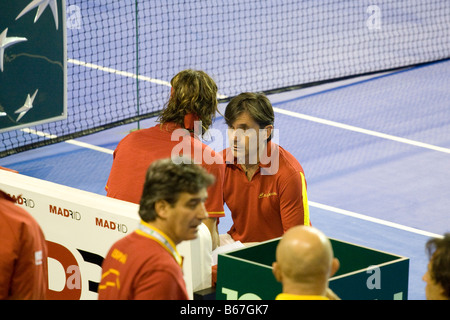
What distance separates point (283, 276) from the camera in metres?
3.49

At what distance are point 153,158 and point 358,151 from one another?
5.70 meters

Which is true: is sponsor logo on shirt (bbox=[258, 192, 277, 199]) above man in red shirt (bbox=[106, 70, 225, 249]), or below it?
below

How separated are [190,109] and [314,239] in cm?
220

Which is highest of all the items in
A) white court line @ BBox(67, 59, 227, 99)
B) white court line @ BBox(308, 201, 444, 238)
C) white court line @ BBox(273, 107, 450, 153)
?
white court line @ BBox(67, 59, 227, 99)

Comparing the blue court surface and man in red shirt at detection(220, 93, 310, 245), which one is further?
the blue court surface

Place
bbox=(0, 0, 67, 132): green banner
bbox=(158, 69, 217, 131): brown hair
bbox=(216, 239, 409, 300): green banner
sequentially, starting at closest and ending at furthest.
Answer: bbox=(216, 239, 409, 300): green banner
bbox=(158, 69, 217, 131): brown hair
bbox=(0, 0, 67, 132): green banner

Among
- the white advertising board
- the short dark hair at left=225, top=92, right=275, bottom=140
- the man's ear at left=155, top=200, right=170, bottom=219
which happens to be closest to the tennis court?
the short dark hair at left=225, top=92, right=275, bottom=140

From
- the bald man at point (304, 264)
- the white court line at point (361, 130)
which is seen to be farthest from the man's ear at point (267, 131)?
the white court line at point (361, 130)

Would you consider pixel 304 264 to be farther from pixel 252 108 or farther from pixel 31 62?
pixel 31 62

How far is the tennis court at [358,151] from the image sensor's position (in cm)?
840

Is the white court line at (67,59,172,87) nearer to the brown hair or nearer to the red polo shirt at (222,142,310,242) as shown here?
the red polo shirt at (222,142,310,242)

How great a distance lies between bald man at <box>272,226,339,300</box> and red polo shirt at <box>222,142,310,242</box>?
2.29m

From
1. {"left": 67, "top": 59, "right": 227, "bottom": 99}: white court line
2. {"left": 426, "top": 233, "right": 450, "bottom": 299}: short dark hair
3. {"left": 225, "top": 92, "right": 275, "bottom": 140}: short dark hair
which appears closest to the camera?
{"left": 426, "top": 233, "right": 450, "bottom": 299}: short dark hair

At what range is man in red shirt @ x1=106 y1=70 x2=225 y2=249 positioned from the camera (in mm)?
5250
